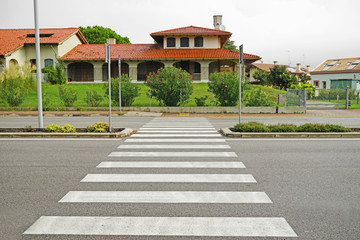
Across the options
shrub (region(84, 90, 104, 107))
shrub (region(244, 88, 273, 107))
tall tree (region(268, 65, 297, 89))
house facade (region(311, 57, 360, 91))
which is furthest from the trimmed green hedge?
tall tree (region(268, 65, 297, 89))

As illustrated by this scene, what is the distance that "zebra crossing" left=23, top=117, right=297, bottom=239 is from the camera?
407 cm

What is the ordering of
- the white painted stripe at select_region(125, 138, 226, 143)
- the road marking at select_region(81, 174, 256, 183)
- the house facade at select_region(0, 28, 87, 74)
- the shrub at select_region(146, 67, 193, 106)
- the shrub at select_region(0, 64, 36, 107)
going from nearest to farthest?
the road marking at select_region(81, 174, 256, 183), the white painted stripe at select_region(125, 138, 226, 143), the shrub at select_region(146, 67, 193, 106), the shrub at select_region(0, 64, 36, 107), the house facade at select_region(0, 28, 87, 74)

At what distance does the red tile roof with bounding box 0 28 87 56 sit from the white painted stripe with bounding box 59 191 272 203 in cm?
3731

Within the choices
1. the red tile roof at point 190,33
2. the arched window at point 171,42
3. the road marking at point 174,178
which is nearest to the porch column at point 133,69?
the red tile roof at point 190,33

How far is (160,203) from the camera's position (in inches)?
198

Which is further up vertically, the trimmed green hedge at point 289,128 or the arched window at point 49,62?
the arched window at point 49,62

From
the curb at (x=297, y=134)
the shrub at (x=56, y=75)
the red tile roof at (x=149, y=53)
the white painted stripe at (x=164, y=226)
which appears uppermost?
the red tile roof at (x=149, y=53)

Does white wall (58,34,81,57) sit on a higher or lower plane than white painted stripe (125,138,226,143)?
higher

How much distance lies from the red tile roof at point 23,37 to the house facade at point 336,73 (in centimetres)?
3918

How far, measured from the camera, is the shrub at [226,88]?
73.2 ft

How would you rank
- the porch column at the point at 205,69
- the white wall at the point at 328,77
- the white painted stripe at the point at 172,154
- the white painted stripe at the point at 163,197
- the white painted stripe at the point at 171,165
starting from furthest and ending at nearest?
the white wall at the point at 328,77, the porch column at the point at 205,69, the white painted stripe at the point at 172,154, the white painted stripe at the point at 171,165, the white painted stripe at the point at 163,197

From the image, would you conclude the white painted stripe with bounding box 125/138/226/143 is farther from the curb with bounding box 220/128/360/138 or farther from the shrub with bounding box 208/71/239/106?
the shrub with bounding box 208/71/239/106

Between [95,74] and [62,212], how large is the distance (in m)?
37.6

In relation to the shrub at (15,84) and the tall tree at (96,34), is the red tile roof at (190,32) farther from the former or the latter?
the tall tree at (96,34)
